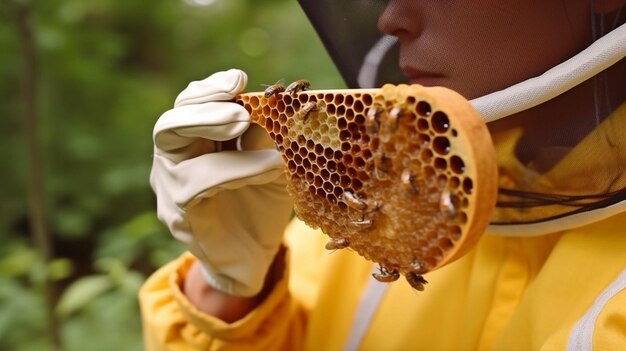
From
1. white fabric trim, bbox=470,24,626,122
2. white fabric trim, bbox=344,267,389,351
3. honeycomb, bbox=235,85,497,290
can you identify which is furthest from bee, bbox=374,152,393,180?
white fabric trim, bbox=344,267,389,351

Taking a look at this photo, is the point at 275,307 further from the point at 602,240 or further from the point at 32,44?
the point at 32,44

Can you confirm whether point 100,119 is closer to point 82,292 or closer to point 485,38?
point 82,292

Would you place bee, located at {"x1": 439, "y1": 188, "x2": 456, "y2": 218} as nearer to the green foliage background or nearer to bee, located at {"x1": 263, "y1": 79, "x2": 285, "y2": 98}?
bee, located at {"x1": 263, "y1": 79, "x2": 285, "y2": 98}

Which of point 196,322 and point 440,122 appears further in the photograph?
point 196,322

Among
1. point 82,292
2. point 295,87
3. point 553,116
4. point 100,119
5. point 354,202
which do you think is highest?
point 295,87

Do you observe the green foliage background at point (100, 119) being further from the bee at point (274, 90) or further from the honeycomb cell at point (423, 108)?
the honeycomb cell at point (423, 108)

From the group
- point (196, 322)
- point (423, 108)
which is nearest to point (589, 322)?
point (423, 108)

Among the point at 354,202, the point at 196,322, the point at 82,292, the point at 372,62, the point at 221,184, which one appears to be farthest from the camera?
the point at 82,292
